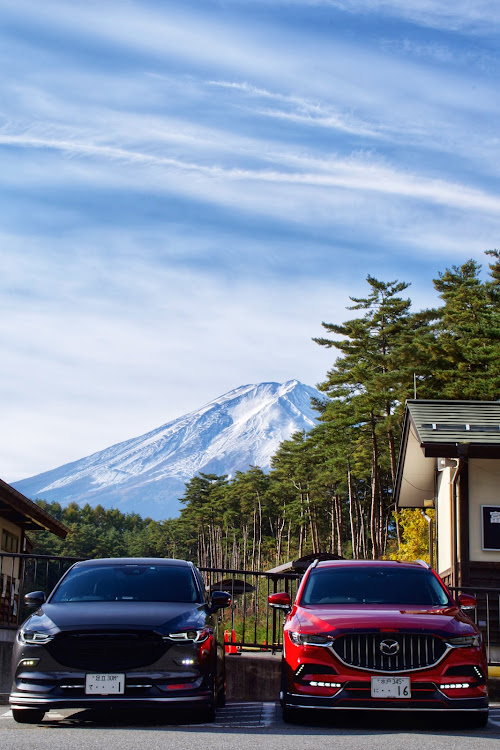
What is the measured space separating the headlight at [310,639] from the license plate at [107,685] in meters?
1.62

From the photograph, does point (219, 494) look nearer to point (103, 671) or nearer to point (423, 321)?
point (423, 321)

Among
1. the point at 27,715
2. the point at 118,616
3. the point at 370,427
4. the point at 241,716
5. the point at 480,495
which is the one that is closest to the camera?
the point at 118,616

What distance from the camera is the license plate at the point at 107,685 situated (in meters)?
8.23

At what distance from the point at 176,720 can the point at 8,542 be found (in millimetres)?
19960

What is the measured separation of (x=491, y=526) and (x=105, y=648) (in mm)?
10072

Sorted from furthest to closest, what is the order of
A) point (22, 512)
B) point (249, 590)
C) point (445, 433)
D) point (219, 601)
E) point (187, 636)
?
point (22, 512), point (249, 590), point (445, 433), point (219, 601), point (187, 636)

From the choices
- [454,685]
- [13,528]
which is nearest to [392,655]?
[454,685]

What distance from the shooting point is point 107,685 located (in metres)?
8.23

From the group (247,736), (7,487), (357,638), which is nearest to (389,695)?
(357,638)

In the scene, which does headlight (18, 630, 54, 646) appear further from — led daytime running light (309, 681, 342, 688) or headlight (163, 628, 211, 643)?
led daytime running light (309, 681, 342, 688)

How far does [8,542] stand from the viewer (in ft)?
92.0

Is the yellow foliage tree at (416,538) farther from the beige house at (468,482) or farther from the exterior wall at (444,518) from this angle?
the beige house at (468,482)

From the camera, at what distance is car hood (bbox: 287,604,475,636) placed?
8.61 m

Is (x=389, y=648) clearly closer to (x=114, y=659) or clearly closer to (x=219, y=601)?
(x=219, y=601)
